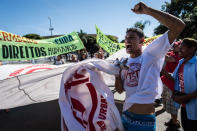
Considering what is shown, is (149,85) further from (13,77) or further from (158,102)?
(158,102)

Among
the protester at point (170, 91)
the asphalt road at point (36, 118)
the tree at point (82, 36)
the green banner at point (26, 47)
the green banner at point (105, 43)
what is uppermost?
the tree at point (82, 36)

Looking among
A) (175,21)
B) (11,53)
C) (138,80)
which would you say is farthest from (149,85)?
(11,53)

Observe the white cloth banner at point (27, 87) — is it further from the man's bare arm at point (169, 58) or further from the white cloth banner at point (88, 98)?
the man's bare arm at point (169, 58)

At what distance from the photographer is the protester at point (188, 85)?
1741mm

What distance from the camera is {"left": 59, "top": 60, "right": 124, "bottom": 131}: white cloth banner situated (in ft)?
4.95

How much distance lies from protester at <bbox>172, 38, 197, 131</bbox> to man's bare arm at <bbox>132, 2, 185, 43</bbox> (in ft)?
2.81

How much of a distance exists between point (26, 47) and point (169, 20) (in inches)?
126

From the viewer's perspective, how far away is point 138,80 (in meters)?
1.44

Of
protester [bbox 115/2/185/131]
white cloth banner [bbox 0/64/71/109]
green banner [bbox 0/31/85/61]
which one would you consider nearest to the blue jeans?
protester [bbox 115/2/185/131]

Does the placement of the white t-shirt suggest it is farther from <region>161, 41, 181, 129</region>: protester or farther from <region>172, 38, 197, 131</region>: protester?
<region>161, 41, 181, 129</region>: protester

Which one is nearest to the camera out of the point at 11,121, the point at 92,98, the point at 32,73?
the point at 92,98

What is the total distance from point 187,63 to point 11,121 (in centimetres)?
470

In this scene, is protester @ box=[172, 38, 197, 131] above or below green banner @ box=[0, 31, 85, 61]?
below

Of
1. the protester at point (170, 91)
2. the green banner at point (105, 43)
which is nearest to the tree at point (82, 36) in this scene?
the green banner at point (105, 43)
